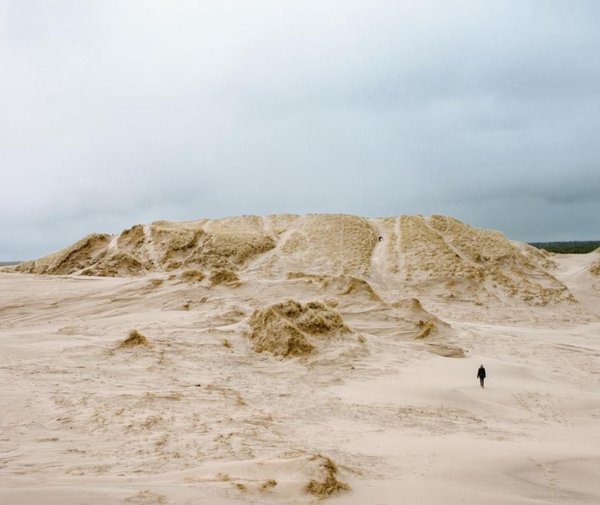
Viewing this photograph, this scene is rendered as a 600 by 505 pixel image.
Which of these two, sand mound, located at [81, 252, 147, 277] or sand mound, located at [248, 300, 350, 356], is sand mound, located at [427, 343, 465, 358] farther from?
sand mound, located at [81, 252, 147, 277]

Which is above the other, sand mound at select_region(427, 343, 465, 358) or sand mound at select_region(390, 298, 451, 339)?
sand mound at select_region(390, 298, 451, 339)

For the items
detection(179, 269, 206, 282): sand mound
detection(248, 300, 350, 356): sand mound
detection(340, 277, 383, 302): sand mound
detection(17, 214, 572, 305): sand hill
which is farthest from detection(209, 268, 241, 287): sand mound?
detection(17, 214, 572, 305): sand hill

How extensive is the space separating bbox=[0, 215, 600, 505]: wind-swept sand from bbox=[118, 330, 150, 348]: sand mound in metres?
0.04

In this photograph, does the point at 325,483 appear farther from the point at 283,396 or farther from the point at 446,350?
the point at 446,350

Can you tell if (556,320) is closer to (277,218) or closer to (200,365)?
(200,365)

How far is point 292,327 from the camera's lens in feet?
40.5

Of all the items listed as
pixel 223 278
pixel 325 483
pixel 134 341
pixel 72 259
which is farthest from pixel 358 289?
pixel 72 259

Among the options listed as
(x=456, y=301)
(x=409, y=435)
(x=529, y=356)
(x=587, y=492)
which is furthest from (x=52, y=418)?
(x=456, y=301)

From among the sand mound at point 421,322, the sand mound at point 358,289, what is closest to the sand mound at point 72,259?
the sand mound at point 358,289

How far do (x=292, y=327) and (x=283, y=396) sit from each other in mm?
3713

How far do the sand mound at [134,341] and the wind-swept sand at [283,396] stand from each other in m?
0.04

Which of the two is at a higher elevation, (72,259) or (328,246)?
(328,246)

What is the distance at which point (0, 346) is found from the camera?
9.58m

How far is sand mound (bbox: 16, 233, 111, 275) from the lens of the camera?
28.5 m
